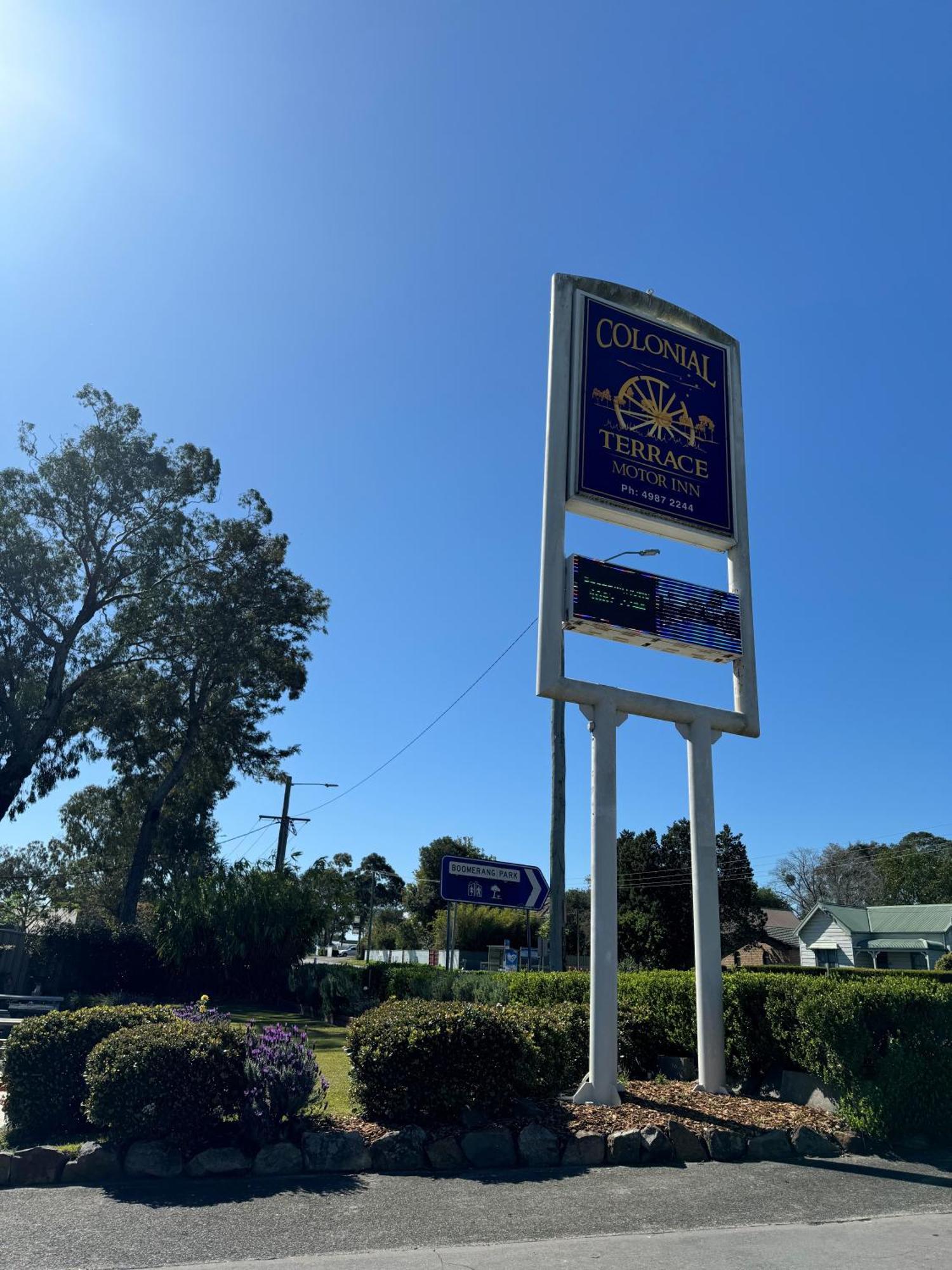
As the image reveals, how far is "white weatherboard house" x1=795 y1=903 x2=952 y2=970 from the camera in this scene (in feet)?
144

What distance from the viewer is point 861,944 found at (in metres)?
45.2

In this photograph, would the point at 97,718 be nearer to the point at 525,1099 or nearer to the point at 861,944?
the point at 525,1099

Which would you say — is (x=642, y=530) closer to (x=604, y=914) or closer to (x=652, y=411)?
(x=652, y=411)

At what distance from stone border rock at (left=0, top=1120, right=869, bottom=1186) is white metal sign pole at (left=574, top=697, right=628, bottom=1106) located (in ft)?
3.92

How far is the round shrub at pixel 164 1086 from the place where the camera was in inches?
262

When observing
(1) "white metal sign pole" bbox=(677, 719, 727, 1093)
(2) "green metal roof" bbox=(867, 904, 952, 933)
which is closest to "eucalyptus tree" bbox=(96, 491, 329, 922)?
(1) "white metal sign pole" bbox=(677, 719, 727, 1093)

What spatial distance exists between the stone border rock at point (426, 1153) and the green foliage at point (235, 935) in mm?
19522

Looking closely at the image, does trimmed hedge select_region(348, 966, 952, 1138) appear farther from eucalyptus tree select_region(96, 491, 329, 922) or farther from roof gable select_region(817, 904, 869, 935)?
roof gable select_region(817, 904, 869, 935)

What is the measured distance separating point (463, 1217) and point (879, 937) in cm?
4664

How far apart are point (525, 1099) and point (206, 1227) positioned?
3.73m

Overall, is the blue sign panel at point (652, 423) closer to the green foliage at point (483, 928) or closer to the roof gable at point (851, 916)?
the roof gable at point (851, 916)

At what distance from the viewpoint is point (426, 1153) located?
6.99m

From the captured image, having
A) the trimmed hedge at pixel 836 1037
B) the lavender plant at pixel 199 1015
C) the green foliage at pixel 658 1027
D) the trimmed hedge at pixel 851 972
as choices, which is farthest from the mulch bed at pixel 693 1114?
the lavender plant at pixel 199 1015

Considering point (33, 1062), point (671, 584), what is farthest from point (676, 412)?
point (33, 1062)
